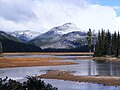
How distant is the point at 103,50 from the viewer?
159 meters

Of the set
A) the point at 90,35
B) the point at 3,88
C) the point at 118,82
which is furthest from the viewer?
the point at 90,35

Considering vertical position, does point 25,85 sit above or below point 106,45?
below

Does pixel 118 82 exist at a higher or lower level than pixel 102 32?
lower

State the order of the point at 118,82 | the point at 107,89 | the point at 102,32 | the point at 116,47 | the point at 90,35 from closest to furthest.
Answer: the point at 107,89, the point at 118,82, the point at 116,47, the point at 102,32, the point at 90,35

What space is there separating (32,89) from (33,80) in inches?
52.5

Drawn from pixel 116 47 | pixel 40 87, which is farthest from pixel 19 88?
pixel 116 47

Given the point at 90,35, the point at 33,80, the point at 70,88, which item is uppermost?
the point at 90,35

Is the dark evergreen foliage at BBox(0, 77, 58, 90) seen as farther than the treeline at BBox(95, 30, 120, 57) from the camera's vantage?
No

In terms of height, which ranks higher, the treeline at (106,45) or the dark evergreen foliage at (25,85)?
the treeline at (106,45)

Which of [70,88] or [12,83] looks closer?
[12,83]

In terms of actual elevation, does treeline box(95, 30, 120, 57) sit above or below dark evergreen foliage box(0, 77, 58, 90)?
above

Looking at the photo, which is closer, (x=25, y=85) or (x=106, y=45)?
(x=25, y=85)

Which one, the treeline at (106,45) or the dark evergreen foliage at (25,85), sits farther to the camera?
the treeline at (106,45)

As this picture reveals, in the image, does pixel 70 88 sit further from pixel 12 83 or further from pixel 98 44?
pixel 98 44
